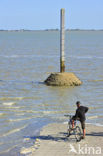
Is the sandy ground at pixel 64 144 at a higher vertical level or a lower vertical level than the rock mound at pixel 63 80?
lower

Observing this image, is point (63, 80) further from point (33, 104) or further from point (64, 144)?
point (64, 144)

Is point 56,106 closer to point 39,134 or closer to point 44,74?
point 39,134

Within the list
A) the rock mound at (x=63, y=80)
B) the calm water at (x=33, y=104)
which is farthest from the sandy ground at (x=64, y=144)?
the rock mound at (x=63, y=80)

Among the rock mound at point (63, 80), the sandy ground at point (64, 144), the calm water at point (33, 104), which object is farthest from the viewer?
the rock mound at point (63, 80)

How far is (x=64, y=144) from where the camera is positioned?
12555 mm

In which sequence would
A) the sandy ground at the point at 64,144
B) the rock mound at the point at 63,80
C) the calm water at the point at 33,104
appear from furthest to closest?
the rock mound at the point at 63,80
the calm water at the point at 33,104
the sandy ground at the point at 64,144

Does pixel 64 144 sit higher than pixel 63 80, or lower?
lower

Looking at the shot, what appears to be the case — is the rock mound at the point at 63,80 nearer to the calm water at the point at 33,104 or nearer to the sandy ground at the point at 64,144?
the calm water at the point at 33,104

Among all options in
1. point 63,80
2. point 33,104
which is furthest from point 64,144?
point 63,80

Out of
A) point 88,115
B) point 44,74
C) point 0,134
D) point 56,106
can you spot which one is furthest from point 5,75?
point 0,134

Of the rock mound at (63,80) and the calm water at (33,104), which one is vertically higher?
the rock mound at (63,80)

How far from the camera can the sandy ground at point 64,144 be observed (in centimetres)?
1169

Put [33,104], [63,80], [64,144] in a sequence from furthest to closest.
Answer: [63,80]
[33,104]
[64,144]

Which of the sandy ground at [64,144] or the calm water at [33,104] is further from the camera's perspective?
the calm water at [33,104]
